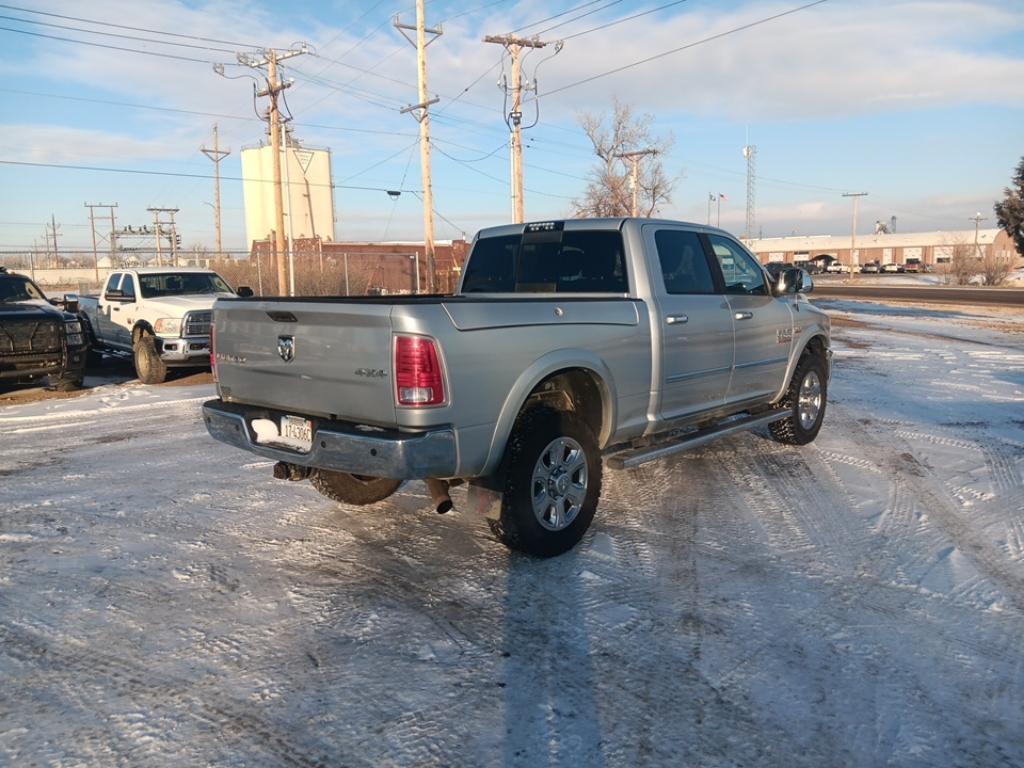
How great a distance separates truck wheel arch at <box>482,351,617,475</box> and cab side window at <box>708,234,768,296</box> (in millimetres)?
1935

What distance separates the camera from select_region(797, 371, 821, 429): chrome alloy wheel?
7.49m

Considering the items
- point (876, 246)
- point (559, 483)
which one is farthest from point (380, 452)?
point (876, 246)

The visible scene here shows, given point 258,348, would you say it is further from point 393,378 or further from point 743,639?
point 743,639

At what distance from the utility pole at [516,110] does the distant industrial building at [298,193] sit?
2551 centimetres

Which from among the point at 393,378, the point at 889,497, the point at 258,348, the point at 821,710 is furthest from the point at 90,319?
the point at 821,710

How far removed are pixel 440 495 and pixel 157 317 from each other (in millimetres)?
9253

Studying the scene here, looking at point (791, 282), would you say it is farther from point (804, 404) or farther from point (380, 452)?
point (380, 452)

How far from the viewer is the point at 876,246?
114750mm

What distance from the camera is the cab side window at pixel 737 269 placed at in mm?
6492

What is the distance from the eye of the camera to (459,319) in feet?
13.3

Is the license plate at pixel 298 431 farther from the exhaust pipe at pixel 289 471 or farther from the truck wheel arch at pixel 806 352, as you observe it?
the truck wheel arch at pixel 806 352

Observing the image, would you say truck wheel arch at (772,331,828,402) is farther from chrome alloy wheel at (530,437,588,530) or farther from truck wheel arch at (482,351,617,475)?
chrome alloy wheel at (530,437,588,530)

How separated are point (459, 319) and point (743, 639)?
207cm

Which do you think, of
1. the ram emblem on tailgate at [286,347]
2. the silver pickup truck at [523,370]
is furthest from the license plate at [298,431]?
the ram emblem on tailgate at [286,347]
